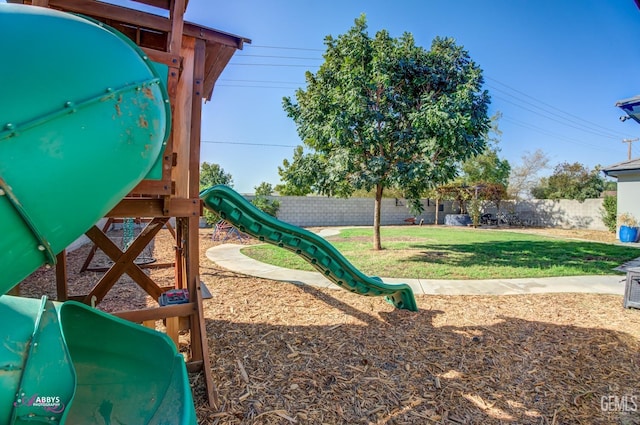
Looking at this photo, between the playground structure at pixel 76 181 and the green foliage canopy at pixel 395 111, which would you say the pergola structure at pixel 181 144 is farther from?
the green foliage canopy at pixel 395 111

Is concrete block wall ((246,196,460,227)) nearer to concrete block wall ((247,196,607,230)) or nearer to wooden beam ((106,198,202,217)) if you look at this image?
concrete block wall ((247,196,607,230))

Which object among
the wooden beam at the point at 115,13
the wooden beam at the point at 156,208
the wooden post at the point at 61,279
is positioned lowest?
the wooden post at the point at 61,279

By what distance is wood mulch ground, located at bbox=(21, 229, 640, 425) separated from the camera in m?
2.67

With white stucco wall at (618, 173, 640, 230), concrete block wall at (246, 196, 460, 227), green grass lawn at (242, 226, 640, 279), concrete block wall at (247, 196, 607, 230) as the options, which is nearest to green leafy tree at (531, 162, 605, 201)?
concrete block wall at (247, 196, 607, 230)

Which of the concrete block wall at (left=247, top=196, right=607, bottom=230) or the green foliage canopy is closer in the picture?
the green foliage canopy

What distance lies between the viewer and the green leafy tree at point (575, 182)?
29047 millimetres

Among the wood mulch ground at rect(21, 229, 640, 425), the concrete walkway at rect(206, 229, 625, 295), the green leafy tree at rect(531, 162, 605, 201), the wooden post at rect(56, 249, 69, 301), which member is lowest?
the wood mulch ground at rect(21, 229, 640, 425)

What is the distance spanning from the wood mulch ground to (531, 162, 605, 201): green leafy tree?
1181 inches

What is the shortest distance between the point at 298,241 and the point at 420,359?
77.8 inches

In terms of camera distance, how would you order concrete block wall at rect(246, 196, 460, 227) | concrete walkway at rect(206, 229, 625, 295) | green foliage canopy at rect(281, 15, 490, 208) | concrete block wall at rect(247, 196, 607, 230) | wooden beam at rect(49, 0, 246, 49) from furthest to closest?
concrete block wall at rect(246, 196, 460, 227) < concrete block wall at rect(247, 196, 607, 230) < green foliage canopy at rect(281, 15, 490, 208) < concrete walkway at rect(206, 229, 625, 295) < wooden beam at rect(49, 0, 246, 49)

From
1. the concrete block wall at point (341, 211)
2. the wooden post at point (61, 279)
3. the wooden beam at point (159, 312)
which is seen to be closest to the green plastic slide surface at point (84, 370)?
the wooden beam at point (159, 312)

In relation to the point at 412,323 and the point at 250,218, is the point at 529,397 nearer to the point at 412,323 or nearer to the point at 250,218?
the point at 412,323

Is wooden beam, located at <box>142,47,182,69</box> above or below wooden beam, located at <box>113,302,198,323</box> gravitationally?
above

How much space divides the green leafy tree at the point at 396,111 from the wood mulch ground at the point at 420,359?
386cm
